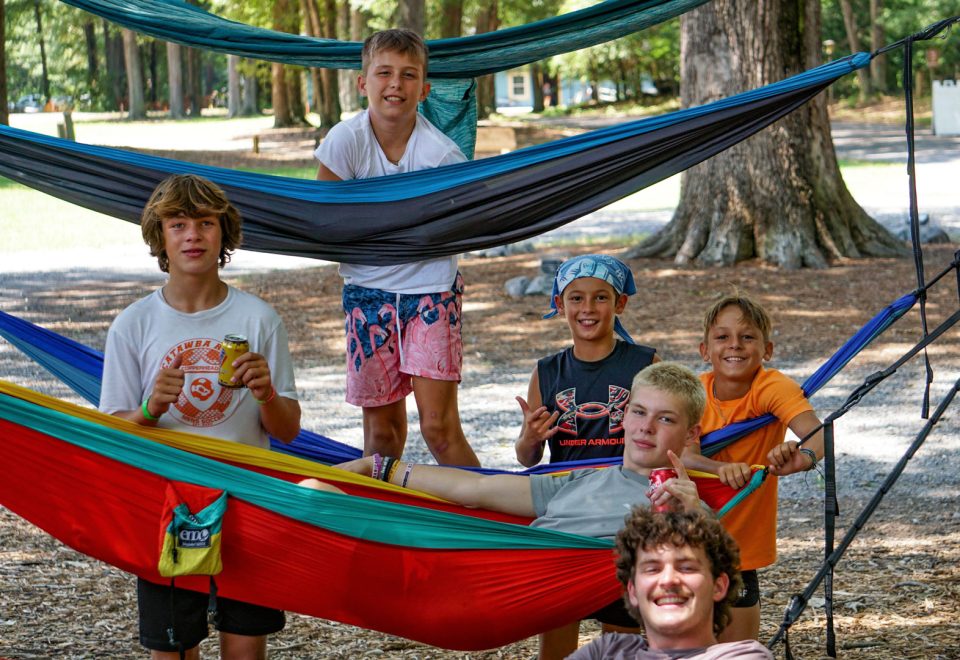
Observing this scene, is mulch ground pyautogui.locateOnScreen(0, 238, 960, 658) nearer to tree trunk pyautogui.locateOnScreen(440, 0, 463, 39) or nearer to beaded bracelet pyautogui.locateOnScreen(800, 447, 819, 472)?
beaded bracelet pyautogui.locateOnScreen(800, 447, 819, 472)

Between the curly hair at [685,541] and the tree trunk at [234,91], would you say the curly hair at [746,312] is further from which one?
the tree trunk at [234,91]

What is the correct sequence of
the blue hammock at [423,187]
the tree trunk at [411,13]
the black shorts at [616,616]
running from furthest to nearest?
the tree trunk at [411,13] < the blue hammock at [423,187] < the black shorts at [616,616]

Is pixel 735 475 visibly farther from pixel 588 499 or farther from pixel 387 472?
pixel 387 472

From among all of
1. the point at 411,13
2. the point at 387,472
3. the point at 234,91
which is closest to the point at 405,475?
the point at 387,472

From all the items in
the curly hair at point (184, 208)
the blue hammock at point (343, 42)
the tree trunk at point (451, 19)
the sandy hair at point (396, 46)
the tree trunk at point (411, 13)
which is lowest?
the curly hair at point (184, 208)

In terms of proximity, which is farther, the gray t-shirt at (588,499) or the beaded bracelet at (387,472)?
the beaded bracelet at (387,472)

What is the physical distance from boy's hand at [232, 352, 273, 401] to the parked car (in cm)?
5118

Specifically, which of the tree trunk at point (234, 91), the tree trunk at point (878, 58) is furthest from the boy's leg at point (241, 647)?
the tree trunk at point (234, 91)

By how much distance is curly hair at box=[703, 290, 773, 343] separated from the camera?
2.74 meters

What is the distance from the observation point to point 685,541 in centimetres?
197

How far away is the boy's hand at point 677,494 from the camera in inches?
90.7

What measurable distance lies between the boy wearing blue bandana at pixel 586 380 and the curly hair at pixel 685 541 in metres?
0.70

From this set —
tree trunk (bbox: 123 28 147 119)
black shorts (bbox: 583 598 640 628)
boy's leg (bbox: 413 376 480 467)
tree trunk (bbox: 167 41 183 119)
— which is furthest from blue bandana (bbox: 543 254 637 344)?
tree trunk (bbox: 123 28 147 119)

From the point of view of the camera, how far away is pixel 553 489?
2.66 meters
